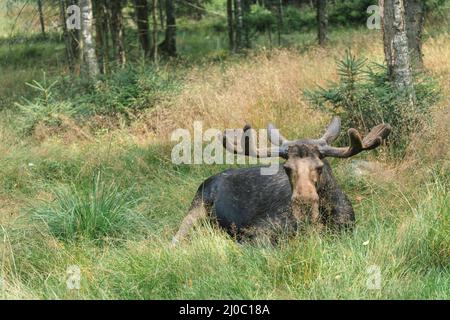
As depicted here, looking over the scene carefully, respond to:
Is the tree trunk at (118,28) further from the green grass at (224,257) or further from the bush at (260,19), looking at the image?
the green grass at (224,257)

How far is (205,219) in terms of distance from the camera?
24.4 feet

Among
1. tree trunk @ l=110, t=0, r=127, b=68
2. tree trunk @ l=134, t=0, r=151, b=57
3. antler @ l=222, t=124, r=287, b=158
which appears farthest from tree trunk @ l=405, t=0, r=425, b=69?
tree trunk @ l=134, t=0, r=151, b=57

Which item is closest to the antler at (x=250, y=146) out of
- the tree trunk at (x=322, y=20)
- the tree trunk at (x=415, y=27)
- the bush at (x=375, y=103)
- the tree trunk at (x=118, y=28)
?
the bush at (x=375, y=103)

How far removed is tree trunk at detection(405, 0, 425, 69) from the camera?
480 inches

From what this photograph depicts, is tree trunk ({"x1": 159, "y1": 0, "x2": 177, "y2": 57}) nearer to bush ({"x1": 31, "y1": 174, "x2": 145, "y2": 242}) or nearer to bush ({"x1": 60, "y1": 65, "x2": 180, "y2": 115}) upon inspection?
bush ({"x1": 60, "y1": 65, "x2": 180, "y2": 115})

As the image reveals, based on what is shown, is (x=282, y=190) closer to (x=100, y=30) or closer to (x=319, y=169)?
(x=319, y=169)

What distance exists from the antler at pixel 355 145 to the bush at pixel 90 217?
6.73ft

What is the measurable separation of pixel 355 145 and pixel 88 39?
861 centimetres

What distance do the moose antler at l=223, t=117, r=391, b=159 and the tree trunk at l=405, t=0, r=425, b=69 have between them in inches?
221

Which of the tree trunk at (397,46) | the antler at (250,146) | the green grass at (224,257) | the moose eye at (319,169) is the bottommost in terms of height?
the green grass at (224,257)

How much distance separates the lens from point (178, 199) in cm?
840

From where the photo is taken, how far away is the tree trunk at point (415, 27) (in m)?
12.2

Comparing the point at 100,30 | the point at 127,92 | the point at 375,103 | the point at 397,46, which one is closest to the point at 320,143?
the point at 375,103
